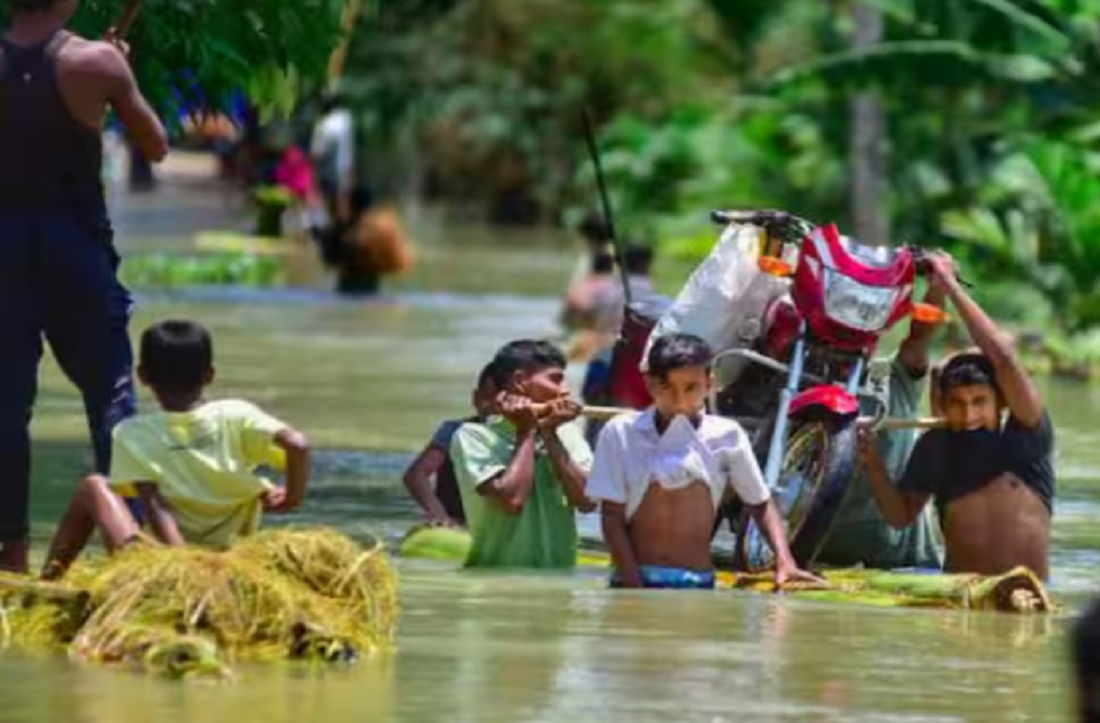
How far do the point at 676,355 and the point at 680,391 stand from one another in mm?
123

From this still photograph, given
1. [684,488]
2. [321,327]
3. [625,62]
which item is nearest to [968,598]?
[684,488]

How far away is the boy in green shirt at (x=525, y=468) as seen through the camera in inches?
461

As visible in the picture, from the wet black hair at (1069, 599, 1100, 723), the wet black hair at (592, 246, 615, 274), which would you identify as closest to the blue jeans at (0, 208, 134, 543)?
the wet black hair at (1069, 599, 1100, 723)

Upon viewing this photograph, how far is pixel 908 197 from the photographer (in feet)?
116

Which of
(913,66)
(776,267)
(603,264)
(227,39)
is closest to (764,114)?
(913,66)

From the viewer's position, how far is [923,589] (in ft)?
37.0

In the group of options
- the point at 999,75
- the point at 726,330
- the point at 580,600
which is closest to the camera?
the point at 580,600

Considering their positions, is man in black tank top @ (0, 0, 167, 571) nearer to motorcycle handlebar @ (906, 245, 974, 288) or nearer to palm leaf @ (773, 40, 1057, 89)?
motorcycle handlebar @ (906, 245, 974, 288)

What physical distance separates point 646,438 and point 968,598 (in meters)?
1.08

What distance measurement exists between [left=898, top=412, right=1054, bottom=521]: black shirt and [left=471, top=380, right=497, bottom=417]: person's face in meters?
1.39

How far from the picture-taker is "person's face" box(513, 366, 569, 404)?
11.7m

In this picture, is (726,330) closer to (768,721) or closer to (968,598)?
(968,598)

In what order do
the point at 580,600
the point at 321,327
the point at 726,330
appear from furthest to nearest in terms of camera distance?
the point at 321,327 → the point at 726,330 → the point at 580,600

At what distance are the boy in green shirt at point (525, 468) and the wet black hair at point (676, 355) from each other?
1.49 feet
